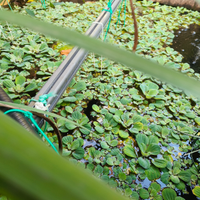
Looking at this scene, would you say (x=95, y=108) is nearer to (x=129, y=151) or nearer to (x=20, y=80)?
(x=129, y=151)

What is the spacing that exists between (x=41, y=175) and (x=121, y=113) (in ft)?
3.47

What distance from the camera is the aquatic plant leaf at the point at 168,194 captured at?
0.77m

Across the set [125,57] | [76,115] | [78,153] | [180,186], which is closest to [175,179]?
[180,186]

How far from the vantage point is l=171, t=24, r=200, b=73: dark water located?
1613 millimetres

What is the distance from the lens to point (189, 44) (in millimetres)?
1810

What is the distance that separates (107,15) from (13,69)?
916 millimetres

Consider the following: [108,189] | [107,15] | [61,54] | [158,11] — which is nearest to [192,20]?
[158,11]

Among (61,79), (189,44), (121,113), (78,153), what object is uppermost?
(189,44)

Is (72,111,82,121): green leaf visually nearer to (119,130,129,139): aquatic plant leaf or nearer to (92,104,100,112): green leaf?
(92,104,100,112): green leaf

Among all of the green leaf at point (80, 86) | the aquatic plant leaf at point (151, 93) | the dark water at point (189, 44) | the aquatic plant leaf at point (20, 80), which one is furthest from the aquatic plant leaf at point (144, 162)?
the dark water at point (189, 44)

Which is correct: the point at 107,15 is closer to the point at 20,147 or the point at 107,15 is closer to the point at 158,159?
the point at 158,159

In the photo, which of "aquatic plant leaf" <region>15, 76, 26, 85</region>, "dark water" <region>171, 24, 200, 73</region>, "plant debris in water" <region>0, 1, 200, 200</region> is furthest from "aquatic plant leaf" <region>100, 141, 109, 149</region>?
"dark water" <region>171, 24, 200, 73</region>

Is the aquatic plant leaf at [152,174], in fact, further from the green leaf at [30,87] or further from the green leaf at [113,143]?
the green leaf at [30,87]

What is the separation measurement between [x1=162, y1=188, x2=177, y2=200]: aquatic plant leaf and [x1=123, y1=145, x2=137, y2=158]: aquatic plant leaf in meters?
0.21
